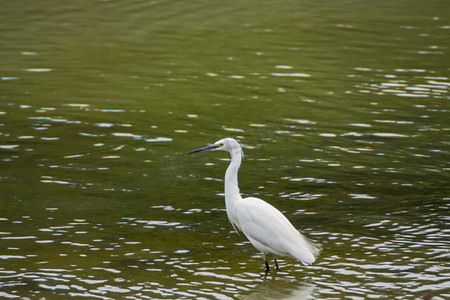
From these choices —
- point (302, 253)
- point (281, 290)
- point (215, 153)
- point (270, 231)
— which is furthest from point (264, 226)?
point (215, 153)

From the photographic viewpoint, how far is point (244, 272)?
32.8 ft

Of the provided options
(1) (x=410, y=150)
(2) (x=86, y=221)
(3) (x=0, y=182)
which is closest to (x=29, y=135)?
(3) (x=0, y=182)

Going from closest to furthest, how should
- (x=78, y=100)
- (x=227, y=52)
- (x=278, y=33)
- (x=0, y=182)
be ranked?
(x=0, y=182)
(x=78, y=100)
(x=227, y=52)
(x=278, y=33)

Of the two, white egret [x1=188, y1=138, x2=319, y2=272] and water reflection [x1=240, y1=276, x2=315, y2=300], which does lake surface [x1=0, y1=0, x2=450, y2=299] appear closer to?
water reflection [x1=240, y1=276, x2=315, y2=300]

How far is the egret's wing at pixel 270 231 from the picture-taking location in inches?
377

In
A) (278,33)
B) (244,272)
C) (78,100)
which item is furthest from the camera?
(278,33)

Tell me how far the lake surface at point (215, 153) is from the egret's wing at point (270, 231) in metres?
0.38

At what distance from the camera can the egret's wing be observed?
377 inches

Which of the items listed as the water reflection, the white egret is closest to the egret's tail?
the white egret

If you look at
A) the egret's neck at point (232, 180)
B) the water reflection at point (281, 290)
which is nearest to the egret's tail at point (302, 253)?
the water reflection at point (281, 290)

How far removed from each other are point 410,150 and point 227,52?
9.09 metres

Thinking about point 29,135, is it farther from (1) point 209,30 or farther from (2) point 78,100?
(1) point 209,30

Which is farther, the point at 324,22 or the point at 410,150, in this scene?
the point at 324,22

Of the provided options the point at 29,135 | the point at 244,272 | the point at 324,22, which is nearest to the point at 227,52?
the point at 324,22
